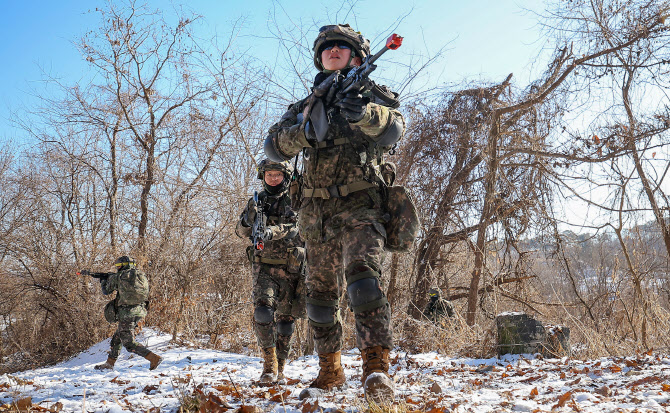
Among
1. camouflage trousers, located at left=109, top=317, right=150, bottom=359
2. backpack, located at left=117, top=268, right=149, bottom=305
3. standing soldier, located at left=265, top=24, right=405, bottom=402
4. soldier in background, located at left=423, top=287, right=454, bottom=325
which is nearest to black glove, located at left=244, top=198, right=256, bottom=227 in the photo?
standing soldier, located at left=265, top=24, right=405, bottom=402

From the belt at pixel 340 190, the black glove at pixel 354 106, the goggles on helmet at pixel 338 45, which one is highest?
the goggles on helmet at pixel 338 45

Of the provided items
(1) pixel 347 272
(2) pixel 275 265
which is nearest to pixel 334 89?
(1) pixel 347 272

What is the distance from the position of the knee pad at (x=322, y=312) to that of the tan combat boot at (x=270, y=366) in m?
1.24

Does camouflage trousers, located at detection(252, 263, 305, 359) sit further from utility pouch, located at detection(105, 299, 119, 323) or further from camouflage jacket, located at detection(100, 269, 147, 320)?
utility pouch, located at detection(105, 299, 119, 323)

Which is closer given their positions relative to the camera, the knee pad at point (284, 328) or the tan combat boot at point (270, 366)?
the tan combat boot at point (270, 366)

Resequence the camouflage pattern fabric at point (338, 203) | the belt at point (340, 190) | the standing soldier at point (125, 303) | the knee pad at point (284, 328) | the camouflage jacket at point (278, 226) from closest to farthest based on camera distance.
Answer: the camouflage pattern fabric at point (338, 203) → the belt at point (340, 190) → the knee pad at point (284, 328) → the camouflage jacket at point (278, 226) → the standing soldier at point (125, 303)

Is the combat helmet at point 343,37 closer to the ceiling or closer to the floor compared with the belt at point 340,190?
closer to the ceiling

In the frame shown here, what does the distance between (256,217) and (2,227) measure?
14.1 meters

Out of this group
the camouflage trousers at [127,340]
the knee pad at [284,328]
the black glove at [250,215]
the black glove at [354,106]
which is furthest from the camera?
the camouflage trousers at [127,340]

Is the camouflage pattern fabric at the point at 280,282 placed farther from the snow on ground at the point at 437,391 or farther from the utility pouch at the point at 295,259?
the snow on ground at the point at 437,391

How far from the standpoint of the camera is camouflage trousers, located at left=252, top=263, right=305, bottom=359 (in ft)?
13.2

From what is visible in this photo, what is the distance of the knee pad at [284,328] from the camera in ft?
13.4

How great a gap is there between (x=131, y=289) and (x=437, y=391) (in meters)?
4.93

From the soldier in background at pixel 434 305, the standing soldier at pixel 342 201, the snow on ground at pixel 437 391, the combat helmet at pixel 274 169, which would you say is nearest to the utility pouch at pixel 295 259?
the combat helmet at pixel 274 169
